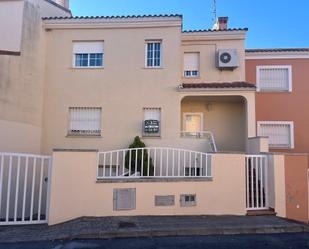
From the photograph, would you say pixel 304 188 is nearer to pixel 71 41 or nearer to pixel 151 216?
pixel 151 216

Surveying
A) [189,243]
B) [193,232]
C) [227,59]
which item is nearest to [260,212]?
[193,232]

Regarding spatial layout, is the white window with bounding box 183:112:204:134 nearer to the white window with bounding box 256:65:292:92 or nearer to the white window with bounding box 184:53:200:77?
the white window with bounding box 184:53:200:77

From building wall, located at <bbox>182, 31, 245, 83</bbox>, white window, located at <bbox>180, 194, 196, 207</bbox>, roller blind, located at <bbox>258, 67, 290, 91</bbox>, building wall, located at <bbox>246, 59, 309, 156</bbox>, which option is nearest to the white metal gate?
white window, located at <bbox>180, 194, 196, 207</bbox>

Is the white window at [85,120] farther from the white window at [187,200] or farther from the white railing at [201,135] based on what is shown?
the white window at [187,200]

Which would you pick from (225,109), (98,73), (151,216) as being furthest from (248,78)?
(151,216)

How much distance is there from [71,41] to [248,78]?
30.0 ft

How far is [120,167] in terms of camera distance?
39.9 feet

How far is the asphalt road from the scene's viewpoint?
Answer: 239 inches

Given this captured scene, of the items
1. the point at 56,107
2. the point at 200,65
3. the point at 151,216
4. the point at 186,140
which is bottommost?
the point at 151,216

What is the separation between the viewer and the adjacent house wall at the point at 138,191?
308 inches

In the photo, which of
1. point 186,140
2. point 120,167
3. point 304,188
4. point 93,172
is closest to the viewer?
point 93,172

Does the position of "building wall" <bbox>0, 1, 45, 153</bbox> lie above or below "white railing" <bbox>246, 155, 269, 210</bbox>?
above

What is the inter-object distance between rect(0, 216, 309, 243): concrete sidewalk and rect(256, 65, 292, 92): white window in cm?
944

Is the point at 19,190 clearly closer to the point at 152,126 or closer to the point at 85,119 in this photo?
the point at 85,119
